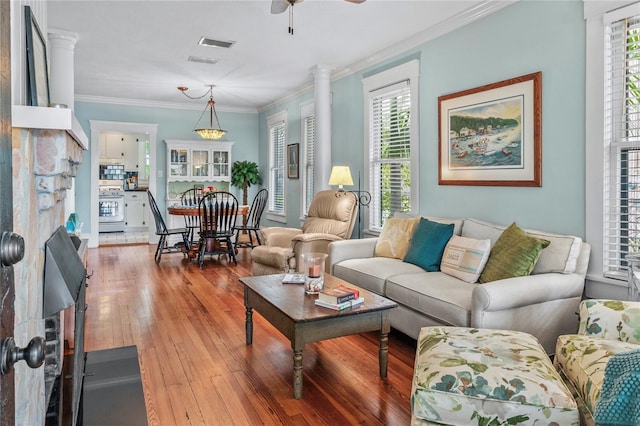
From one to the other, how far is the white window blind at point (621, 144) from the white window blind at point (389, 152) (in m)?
2.07

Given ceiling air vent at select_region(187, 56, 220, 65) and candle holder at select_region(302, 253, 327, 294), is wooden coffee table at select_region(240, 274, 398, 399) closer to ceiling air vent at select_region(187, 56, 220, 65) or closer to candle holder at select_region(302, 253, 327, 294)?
candle holder at select_region(302, 253, 327, 294)

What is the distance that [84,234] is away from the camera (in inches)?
309

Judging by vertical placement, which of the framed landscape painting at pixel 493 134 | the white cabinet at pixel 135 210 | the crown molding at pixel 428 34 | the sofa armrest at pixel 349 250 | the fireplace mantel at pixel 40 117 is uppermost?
the crown molding at pixel 428 34

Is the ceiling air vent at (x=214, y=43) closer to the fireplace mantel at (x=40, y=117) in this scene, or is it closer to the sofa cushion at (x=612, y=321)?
the fireplace mantel at (x=40, y=117)

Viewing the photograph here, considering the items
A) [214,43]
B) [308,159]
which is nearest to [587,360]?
[214,43]

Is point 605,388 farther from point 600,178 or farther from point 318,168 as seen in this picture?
point 318,168

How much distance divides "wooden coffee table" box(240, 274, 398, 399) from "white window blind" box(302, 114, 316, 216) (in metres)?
4.26

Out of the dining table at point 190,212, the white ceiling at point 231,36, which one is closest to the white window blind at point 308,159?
the white ceiling at point 231,36

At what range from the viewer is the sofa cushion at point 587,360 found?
1657mm

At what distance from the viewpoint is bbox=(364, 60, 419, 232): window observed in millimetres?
4734

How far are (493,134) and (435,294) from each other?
1625mm

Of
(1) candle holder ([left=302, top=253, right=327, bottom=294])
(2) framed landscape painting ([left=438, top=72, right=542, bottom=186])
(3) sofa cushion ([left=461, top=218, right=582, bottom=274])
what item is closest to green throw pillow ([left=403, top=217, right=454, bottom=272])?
(2) framed landscape painting ([left=438, top=72, right=542, bottom=186])

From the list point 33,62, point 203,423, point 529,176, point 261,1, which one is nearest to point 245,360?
point 203,423

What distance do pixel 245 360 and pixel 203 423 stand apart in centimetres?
78
